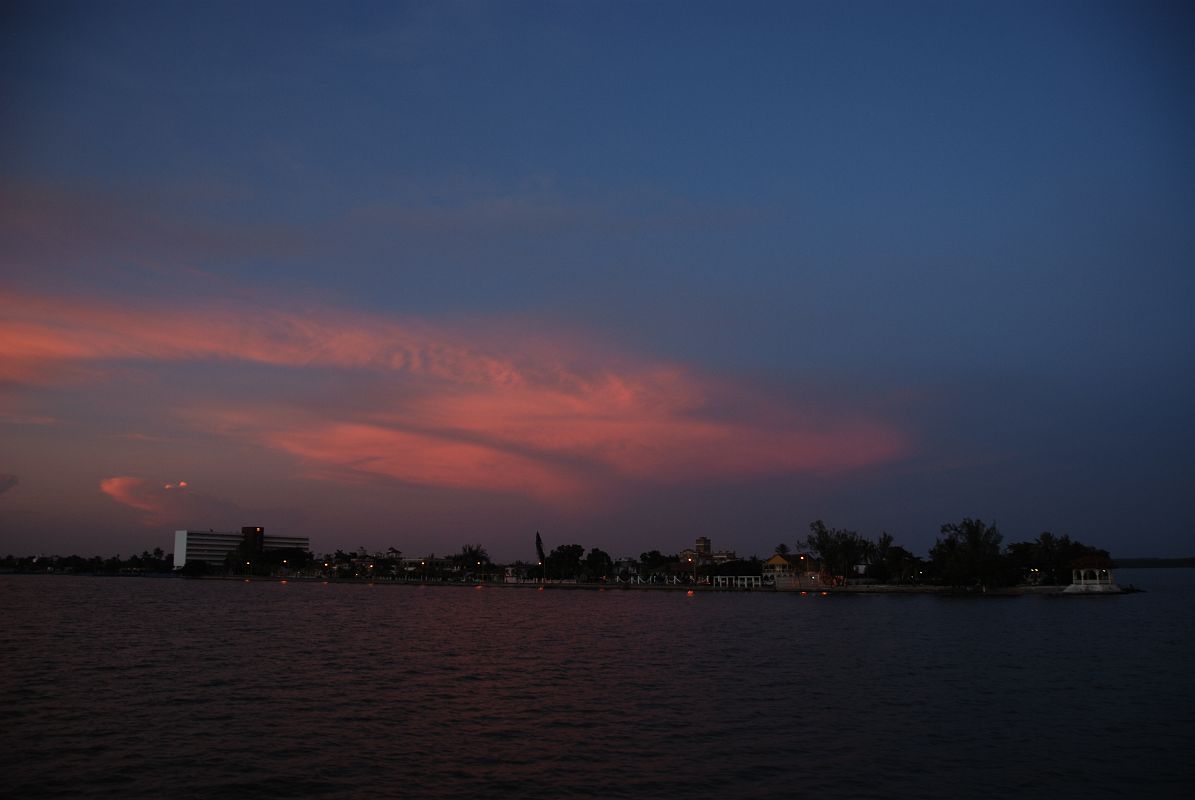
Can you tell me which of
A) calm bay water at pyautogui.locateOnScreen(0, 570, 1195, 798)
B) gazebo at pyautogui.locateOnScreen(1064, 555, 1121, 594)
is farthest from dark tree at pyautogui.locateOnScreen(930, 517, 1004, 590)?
calm bay water at pyautogui.locateOnScreen(0, 570, 1195, 798)

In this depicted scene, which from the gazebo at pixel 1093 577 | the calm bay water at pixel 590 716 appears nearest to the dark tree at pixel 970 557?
the gazebo at pixel 1093 577

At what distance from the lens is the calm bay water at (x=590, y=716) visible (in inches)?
898

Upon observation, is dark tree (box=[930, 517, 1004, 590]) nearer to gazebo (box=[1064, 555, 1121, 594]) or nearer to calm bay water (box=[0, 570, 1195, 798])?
gazebo (box=[1064, 555, 1121, 594])

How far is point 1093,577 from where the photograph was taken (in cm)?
14750

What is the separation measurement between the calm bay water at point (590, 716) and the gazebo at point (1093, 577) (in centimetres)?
8857

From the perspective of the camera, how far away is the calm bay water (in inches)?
898

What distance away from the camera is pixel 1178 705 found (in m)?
35.0

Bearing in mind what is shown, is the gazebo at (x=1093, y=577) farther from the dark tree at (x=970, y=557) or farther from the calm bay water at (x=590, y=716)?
the calm bay water at (x=590, y=716)

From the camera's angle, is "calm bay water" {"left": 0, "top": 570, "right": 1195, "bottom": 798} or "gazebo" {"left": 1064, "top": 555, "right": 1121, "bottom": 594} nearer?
"calm bay water" {"left": 0, "top": 570, "right": 1195, "bottom": 798}

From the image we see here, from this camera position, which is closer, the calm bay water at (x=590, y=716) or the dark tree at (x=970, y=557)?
the calm bay water at (x=590, y=716)

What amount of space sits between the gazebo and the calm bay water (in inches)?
3487

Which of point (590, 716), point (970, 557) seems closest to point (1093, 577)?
point (970, 557)

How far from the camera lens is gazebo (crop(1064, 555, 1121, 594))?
14175cm

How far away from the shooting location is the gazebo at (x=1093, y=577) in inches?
5581
